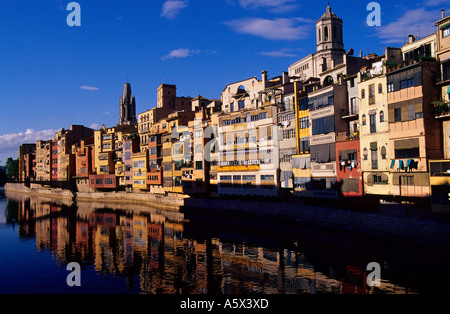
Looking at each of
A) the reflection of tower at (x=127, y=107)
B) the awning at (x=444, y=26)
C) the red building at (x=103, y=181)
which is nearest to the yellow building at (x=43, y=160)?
the reflection of tower at (x=127, y=107)

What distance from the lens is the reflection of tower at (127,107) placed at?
183m

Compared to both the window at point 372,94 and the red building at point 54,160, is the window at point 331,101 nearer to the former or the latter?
the window at point 372,94

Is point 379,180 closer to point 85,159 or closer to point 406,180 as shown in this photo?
point 406,180

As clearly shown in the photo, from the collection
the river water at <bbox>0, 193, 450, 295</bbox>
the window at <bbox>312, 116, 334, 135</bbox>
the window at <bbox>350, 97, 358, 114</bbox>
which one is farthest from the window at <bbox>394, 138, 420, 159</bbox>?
the window at <bbox>312, 116, 334, 135</bbox>

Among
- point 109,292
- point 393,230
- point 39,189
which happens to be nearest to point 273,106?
point 393,230

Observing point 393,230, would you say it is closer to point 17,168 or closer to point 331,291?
point 331,291

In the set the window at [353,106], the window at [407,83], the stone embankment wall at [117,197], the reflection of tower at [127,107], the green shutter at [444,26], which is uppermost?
the reflection of tower at [127,107]

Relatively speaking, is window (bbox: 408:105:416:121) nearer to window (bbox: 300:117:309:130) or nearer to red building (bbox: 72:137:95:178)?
window (bbox: 300:117:309:130)

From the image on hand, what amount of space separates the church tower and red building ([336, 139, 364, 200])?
68410 millimetres

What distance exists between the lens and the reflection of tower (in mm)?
183000

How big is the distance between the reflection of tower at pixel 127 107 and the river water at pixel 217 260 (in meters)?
131

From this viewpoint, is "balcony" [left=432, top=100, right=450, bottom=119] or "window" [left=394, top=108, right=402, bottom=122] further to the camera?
"window" [left=394, top=108, right=402, bottom=122]

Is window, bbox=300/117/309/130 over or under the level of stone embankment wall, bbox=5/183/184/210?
over

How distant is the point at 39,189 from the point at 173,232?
111497mm
